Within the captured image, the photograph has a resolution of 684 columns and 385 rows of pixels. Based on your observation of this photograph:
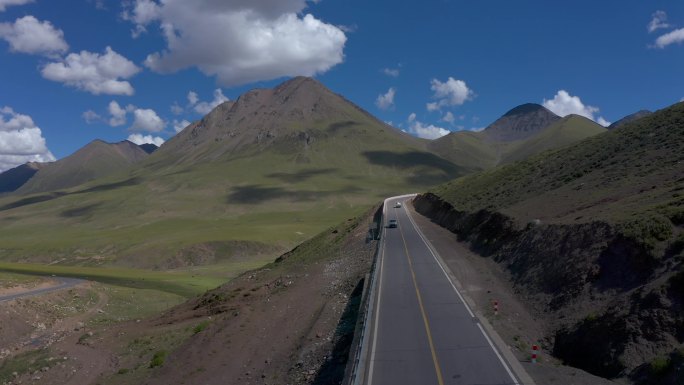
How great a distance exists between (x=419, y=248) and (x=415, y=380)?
2829 centimetres

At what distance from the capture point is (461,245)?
4522 cm

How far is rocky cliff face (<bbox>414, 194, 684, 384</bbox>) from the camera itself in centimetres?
1647

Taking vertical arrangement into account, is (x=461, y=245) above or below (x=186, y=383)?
above

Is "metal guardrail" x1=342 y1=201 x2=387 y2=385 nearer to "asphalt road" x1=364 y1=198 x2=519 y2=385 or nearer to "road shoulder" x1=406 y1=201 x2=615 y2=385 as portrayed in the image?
"asphalt road" x1=364 y1=198 x2=519 y2=385

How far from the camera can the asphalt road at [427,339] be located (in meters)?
16.3

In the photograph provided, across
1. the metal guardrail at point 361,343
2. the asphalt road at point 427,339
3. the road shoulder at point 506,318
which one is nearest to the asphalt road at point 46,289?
the asphalt road at point 427,339

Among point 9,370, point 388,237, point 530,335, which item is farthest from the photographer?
point 388,237

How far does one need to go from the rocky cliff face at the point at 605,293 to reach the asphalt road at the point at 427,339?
3372 mm

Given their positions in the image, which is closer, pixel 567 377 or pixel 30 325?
pixel 567 377

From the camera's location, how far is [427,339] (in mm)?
19750

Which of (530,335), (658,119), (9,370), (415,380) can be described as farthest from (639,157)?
(9,370)

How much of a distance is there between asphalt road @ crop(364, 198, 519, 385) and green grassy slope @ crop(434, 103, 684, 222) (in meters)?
9.41

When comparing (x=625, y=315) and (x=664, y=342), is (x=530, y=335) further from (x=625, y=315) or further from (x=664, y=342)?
(x=664, y=342)

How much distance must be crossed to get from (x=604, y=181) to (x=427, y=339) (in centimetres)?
2639
